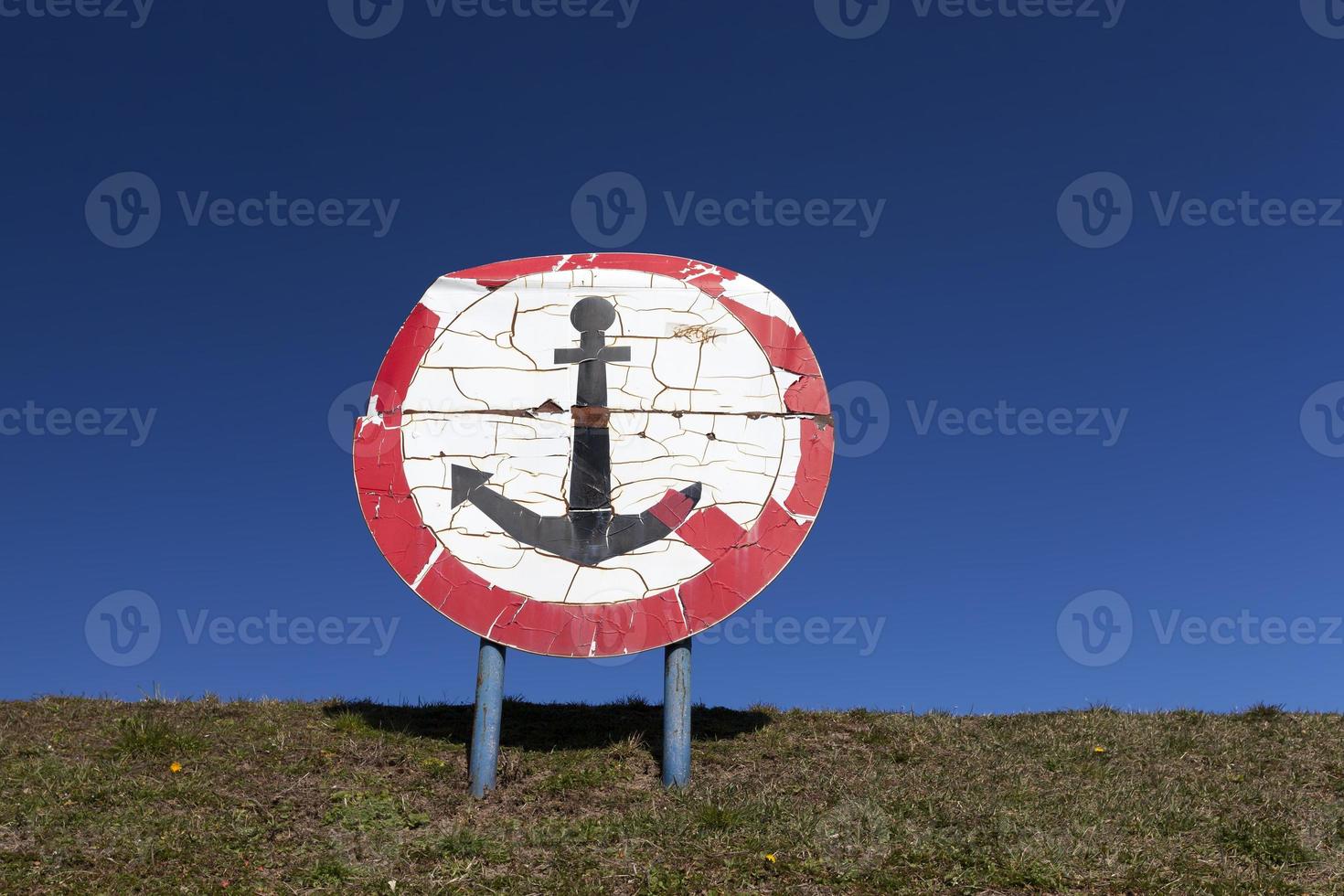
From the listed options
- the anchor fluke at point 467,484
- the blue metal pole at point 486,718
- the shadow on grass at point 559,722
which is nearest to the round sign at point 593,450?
the anchor fluke at point 467,484

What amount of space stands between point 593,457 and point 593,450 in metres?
0.05

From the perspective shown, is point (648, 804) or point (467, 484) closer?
point (648, 804)

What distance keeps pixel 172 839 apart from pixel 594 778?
2.79 meters

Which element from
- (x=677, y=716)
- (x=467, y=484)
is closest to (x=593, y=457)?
(x=467, y=484)

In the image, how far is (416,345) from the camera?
8617 mm

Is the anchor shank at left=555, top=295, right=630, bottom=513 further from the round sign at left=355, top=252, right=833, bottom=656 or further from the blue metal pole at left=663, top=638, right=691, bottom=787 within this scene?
the blue metal pole at left=663, top=638, right=691, bottom=787

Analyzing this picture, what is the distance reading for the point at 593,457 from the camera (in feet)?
27.2

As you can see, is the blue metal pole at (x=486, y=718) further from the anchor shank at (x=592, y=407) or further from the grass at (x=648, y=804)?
the anchor shank at (x=592, y=407)

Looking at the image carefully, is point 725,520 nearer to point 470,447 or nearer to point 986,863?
point 470,447

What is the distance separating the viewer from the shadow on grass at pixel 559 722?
30.3 ft

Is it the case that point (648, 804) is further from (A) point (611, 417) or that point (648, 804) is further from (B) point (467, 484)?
(A) point (611, 417)

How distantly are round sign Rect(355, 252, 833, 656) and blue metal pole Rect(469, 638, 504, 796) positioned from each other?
192mm

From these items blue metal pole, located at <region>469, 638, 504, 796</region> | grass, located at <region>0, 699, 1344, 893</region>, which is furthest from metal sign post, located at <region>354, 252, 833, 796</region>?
grass, located at <region>0, 699, 1344, 893</region>

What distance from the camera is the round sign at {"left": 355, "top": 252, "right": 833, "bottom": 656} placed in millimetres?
8070
